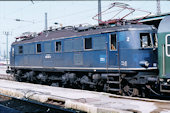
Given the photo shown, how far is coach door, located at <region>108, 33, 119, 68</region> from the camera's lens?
12469mm

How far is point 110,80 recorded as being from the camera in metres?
12.7

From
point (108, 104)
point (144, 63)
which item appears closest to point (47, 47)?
point (144, 63)

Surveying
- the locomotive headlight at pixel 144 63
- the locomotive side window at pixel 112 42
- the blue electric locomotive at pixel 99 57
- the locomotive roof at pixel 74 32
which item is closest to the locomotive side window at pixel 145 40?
the blue electric locomotive at pixel 99 57

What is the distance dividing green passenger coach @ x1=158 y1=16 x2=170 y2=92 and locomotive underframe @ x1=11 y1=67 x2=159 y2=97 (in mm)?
472

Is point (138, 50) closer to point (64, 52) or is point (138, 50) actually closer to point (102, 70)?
point (102, 70)

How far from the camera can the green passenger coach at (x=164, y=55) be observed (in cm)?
1043

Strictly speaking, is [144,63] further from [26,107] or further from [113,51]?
[26,107]

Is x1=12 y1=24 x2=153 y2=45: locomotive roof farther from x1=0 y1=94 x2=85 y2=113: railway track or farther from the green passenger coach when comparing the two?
x1=0 y1=94 x2=85 y2=113: railway track

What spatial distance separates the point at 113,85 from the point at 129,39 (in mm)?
2831

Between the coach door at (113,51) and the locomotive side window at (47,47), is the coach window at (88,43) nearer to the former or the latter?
the coach door at (113,51)

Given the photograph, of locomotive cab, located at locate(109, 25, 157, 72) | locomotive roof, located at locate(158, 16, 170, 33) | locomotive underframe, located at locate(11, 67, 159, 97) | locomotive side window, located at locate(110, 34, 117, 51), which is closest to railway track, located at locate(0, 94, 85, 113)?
locomotive underframe, located at locate(11, 67, 159, 97)

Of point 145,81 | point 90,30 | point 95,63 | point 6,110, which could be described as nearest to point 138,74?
point 145,81

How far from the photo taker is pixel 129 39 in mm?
11992

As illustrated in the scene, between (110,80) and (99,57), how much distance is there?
1.60m
